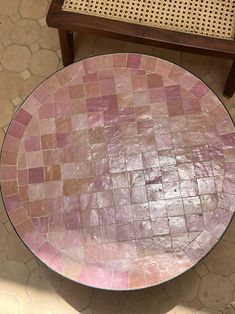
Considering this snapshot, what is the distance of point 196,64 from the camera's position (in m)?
2.41

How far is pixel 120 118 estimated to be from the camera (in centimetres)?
178

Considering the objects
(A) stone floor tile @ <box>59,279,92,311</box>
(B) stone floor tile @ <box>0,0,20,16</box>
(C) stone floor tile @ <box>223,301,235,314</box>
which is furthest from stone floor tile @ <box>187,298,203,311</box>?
(B) stone floor tile @ <box>0,0,20,16</box>

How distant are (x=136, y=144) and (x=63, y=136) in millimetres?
285

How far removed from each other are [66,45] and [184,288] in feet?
4.15

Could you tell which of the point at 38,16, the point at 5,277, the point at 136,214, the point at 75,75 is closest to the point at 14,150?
the point at 75,75

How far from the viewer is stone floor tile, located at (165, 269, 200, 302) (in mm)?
2031

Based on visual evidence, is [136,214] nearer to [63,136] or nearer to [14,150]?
[63,136]

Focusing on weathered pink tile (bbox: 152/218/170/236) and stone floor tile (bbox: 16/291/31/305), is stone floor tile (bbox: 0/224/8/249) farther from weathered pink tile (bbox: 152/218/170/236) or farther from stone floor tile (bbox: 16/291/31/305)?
weathered pink tile (bbox: 152/218/170/236)

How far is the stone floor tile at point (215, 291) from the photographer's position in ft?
6.63

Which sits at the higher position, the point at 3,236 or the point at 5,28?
the point at 5,28

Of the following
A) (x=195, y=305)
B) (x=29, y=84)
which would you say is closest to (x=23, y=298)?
(x=195, y=305)

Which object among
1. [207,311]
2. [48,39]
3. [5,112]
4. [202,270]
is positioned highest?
[48,39]

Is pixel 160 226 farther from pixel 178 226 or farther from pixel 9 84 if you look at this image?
pixel 9 84

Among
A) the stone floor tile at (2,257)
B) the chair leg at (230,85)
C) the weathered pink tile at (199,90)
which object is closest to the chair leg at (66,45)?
the weathered pink tile at (199,90)
